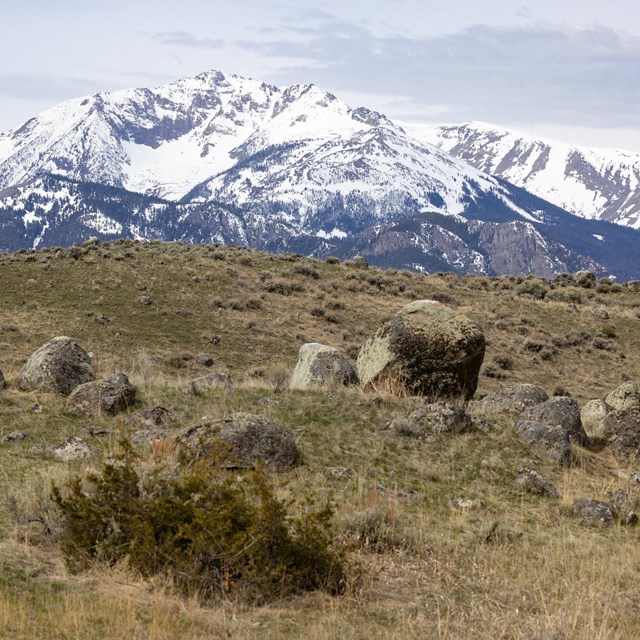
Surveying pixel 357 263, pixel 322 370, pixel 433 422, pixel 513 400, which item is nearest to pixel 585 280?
pixel 357 263

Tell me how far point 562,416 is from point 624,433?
1.28 meters

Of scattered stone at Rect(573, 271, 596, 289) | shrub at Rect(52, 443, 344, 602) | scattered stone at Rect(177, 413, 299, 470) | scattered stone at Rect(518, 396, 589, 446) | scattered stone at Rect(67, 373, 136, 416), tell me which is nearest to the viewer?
shrub at Rect(52, 443, 344, 602)

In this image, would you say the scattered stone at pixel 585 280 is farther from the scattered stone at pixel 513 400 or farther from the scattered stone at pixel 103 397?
the scattered stone at pixel 103 397

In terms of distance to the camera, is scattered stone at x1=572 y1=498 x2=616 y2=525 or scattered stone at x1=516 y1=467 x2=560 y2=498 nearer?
scattered stone at x1=572 y1=498 x2=616 y2=525

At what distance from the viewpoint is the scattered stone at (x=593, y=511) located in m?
12.0

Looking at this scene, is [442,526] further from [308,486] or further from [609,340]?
[609,340]

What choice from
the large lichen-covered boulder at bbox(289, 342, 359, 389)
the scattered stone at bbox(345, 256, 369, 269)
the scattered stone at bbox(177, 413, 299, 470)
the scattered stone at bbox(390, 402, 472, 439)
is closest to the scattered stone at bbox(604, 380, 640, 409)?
the large lichen-covered boulder at bbox(289, 342, 359, 389)

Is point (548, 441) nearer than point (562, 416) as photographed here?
Yes

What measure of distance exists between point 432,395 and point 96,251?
100.0ft

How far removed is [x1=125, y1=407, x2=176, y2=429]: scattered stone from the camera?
14.5 m

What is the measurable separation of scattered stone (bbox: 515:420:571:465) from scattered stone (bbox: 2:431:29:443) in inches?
348

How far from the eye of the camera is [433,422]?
49.9ft

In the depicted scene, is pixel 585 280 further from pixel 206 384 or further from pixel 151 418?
pixel 151 418

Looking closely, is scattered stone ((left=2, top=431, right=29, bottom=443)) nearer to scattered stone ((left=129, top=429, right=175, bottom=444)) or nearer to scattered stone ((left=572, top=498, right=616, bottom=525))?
scattered stone ((left=129, top=429, right=175, bottom=444))
